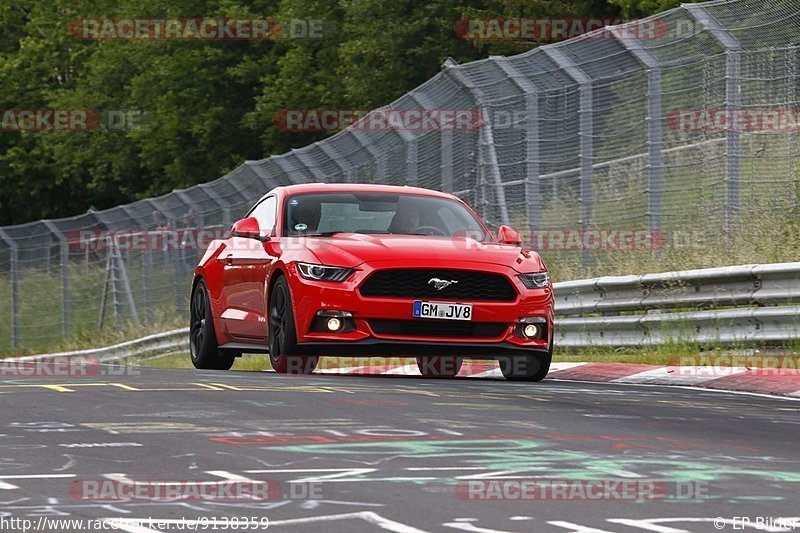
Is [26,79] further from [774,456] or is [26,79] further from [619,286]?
[774,456]

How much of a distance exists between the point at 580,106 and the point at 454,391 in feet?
23.1

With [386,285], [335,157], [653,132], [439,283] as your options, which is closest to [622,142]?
[653,132]

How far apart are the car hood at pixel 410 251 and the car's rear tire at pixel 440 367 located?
1759 mm

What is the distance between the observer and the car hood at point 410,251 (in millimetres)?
12867

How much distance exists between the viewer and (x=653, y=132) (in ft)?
56.1

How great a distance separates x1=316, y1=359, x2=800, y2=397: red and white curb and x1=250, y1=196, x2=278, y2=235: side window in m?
2.38

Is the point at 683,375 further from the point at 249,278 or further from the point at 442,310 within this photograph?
the point at 249,278

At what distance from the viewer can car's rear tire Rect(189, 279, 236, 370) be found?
608 inches

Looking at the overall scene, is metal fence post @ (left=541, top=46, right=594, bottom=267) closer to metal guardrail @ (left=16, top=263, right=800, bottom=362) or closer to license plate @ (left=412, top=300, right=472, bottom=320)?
metal guardrail @ (left=16, top=263, right=800, bottom=362)

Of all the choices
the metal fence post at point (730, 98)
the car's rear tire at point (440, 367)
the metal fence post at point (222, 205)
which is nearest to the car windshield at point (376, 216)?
the car's rear tire at point (440, 367)

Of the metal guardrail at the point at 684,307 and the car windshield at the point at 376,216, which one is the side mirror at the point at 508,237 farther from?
the metal guardrail at the point at 684,307

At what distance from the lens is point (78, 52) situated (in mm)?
65062

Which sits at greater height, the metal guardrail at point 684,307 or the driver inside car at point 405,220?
the driver inside car at point 405,220

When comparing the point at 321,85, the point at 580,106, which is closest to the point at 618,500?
the point at 580,106
